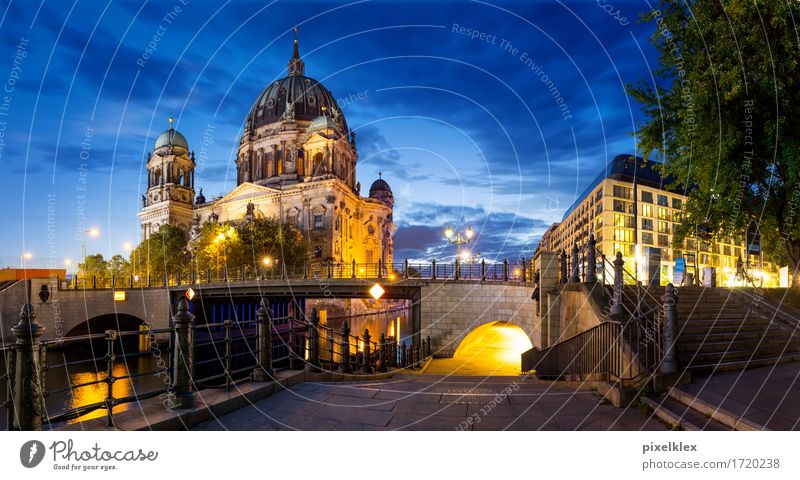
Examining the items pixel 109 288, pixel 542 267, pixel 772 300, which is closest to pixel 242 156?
pixel 109 288

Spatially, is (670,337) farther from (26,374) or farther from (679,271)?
(679,271)

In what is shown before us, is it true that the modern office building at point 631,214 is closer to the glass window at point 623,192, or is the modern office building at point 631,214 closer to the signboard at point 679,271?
the glass window at point 623,192

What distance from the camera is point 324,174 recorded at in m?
70.4

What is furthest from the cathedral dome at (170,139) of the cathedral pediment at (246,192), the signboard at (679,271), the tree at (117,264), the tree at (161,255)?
the signboard at (679,271)

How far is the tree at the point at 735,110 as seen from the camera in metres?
11.9

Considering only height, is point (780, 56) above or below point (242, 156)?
below

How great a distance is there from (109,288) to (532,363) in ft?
160

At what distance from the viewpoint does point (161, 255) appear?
64625 millimetres

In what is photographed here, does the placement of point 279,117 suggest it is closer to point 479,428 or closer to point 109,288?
point 109,288

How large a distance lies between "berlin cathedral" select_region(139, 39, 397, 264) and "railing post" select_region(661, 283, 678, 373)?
2322 inches

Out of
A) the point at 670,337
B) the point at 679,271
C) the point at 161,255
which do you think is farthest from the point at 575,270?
the point at 161,255

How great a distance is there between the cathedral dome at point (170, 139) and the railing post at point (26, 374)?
3414 inches

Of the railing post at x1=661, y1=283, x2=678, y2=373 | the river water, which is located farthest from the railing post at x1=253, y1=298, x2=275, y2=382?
the river water

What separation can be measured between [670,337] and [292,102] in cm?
8593
